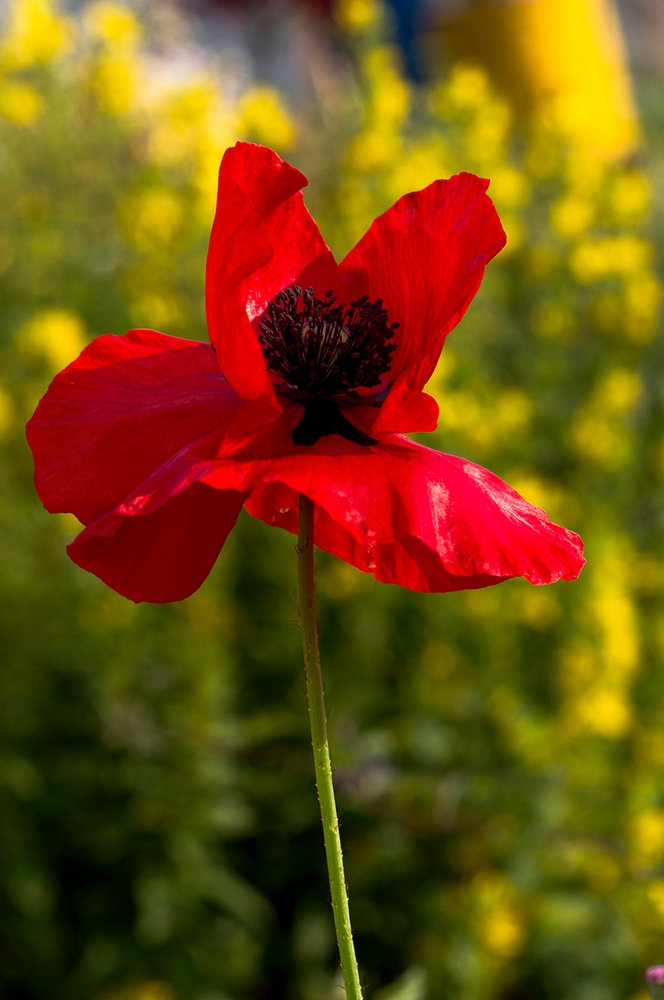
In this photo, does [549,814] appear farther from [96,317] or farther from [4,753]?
[96,317]

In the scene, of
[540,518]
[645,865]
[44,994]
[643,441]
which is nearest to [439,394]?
[643,441]

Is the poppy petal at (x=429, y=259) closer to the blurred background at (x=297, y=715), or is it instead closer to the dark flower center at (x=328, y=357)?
the dark flower center at (x=328, y=357)

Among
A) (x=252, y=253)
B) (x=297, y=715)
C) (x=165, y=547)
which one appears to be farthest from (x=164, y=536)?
(x=297, y=715)

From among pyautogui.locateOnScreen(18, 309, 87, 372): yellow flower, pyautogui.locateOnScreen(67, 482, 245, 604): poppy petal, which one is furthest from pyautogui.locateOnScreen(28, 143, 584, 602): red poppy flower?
pyautogui.locateOnScreen(18, 309, 87, 372): yellow flower

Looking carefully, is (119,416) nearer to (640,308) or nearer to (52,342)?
(52,342)

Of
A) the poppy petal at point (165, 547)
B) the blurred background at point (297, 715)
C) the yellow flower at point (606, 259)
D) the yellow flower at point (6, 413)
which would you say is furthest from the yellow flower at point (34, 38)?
the poppy petal at point (165, 547)
